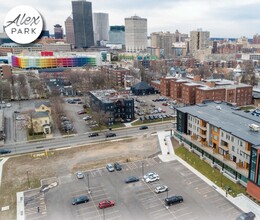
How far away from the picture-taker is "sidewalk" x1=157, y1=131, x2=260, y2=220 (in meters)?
38.3

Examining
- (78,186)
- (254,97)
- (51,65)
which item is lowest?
(78,186)

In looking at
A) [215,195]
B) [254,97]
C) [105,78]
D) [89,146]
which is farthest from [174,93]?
[215,195]

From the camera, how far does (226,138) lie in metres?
49.5

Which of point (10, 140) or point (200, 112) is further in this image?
point (10, 140)

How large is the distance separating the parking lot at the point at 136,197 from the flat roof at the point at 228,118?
11011 millimetres

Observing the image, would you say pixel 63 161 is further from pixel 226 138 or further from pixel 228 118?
pixel 228 118

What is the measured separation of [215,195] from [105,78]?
108m

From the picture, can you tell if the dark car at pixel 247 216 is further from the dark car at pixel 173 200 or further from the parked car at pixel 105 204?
the parked car at pixel 105 204

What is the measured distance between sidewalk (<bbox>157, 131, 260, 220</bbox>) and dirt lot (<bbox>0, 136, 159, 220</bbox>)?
2167 mm

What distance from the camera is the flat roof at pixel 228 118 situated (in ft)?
153

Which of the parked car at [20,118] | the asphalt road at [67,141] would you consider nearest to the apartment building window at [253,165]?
the asphalt road at [67,141]

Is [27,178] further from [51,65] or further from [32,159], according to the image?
[51,65]

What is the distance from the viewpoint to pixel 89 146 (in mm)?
63312

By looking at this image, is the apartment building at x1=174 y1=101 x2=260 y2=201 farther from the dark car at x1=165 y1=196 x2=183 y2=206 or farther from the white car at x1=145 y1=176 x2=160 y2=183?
the white car at x1=145 y1=176 x2=160 y2=183
